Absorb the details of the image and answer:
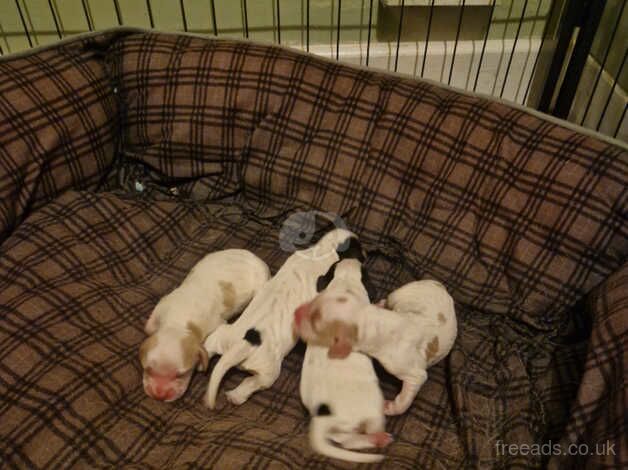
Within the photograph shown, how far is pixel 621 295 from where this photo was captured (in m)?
1.22

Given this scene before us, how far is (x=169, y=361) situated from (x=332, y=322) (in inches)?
14.7

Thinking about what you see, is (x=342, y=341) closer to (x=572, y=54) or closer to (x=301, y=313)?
(x=301, y=313)

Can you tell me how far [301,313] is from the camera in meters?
1.26

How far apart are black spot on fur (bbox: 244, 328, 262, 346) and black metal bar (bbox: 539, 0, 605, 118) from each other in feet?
5.23

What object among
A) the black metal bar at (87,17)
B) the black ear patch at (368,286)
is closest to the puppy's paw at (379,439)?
the black ear patch at (368,286)

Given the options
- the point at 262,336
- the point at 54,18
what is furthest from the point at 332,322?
the point at 54,18

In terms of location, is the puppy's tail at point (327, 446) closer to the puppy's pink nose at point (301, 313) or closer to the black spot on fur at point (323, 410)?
the black spot on fur at point (323, 410)

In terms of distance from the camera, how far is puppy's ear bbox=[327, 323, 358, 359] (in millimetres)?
1203

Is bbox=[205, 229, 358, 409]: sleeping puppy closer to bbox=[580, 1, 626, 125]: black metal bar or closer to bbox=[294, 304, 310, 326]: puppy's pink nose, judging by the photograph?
bbox=[294, 304, 310, 326]: puppy's pink nose

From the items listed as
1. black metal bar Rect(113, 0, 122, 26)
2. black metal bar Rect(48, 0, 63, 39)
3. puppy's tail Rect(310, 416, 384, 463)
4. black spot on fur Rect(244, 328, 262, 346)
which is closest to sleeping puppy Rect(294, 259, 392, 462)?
puppy's tail Rect(310, 416, 384, 463)

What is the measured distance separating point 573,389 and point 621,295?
0.79 ft

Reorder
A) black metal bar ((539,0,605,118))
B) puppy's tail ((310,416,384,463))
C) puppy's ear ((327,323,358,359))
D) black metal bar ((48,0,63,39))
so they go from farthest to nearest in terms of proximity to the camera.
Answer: black metal bar ((48,0,63,39))
black metal bar ((539,0,605,118))
puppy's ear ((327,323,358,359))
puppy's tail ((310,416,384,463))

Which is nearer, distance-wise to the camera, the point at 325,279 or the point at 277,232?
the point at 325,279

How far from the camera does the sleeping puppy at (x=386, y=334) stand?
1.22 metres
